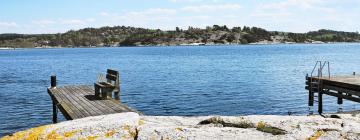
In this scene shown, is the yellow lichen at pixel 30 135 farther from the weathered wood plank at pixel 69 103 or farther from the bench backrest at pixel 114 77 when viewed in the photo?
the bench backrest at pixel 114 77

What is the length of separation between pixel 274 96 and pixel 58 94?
873 inches

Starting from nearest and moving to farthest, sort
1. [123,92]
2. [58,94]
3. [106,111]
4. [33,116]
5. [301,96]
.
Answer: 1. [106,111]
2. [58,94]
3. [33,116]
4. [301,96]
5. [123,92]

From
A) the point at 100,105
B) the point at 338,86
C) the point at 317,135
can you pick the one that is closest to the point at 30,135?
the point at 317,135

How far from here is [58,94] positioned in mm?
19828

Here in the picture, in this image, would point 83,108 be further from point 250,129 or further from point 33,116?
point 33,116

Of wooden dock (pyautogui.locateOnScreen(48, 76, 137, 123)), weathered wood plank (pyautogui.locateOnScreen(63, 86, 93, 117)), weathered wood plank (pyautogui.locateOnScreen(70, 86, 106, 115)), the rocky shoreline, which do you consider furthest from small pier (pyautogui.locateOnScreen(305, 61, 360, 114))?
the rocky shoreline

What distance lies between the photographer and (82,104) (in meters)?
16.1

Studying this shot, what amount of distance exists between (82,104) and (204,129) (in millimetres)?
12520

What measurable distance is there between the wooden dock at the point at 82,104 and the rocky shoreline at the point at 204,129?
9348mm

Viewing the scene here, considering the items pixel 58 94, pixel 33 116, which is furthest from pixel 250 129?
pixel 33 116

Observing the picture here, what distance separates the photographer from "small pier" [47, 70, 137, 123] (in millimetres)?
14117

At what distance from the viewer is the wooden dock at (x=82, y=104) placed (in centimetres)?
1412

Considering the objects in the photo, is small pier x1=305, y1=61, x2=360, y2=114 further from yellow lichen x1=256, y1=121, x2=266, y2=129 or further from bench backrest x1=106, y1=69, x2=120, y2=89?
yellow lichen x1=256, y1=121, x2=266, y2=129

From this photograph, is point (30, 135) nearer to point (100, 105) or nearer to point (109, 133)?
point (109, 133)
